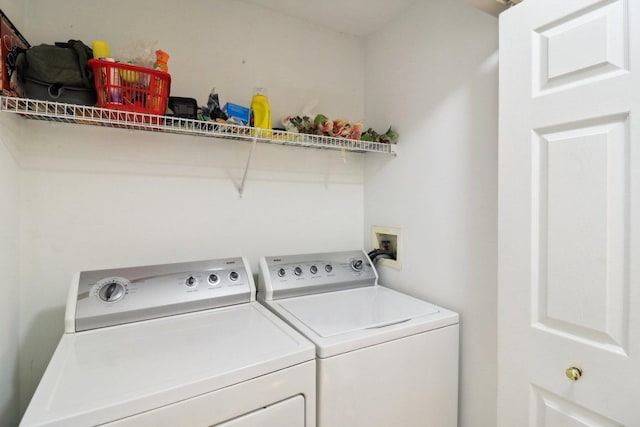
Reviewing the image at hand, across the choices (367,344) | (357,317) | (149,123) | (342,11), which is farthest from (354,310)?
(342,11)

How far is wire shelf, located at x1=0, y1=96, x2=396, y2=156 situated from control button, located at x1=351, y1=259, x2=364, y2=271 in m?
0.67

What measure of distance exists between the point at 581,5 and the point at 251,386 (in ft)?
4.89

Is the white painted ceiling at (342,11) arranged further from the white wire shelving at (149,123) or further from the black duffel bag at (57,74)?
the black duffel bag at (57,74)

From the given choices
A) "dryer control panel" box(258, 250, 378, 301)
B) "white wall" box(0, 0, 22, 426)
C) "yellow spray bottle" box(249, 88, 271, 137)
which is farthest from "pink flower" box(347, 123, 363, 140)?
"white wall" box(0, 0, 22, 426)

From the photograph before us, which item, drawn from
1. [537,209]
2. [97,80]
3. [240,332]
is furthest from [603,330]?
[97,80]

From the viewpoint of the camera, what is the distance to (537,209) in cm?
102

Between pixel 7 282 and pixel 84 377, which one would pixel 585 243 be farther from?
pixel 7 282

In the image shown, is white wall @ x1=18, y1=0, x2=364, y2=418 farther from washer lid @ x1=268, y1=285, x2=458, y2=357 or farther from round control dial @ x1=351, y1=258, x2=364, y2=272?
washer lid @ x1=268, y1=285, x2=458, y2=357

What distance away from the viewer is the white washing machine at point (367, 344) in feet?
3.50

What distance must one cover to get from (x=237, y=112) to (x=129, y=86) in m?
0.45

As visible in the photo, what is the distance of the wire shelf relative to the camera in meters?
1.08

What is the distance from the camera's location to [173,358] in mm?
961

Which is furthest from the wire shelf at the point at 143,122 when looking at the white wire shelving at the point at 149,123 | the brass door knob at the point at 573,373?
the brass door knob at the point at 573,373

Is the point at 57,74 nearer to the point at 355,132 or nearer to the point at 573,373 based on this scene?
the point at 355,132
